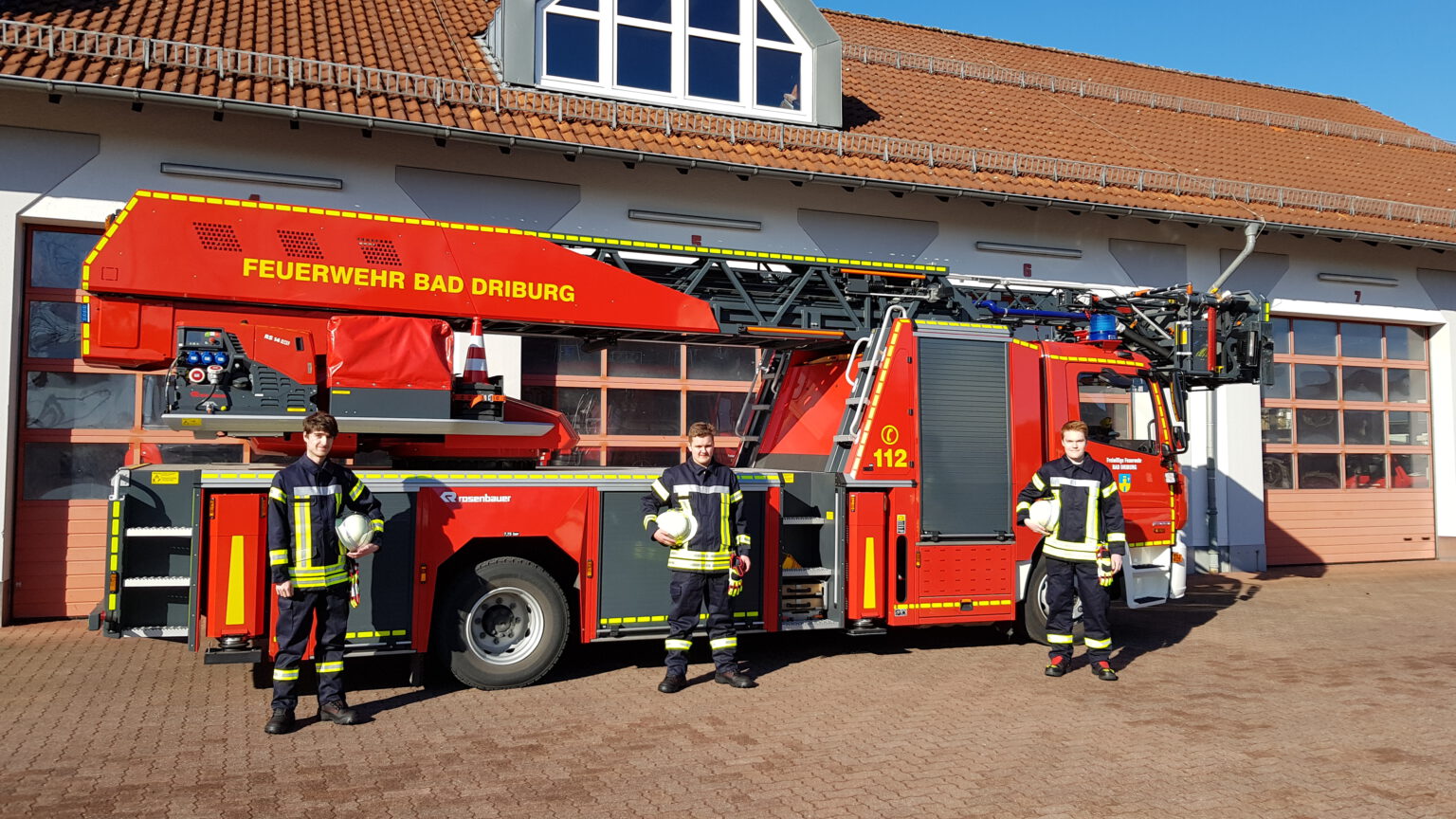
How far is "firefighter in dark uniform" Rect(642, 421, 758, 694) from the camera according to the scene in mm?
7047

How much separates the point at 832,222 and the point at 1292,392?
26.1 feet

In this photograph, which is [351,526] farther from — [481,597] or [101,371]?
[101,371]

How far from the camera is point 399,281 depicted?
22.7 feet

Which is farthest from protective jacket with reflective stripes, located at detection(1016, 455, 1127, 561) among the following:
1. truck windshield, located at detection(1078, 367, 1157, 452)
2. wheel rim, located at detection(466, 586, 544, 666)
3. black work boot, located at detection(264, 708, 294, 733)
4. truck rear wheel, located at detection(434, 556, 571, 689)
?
black work boot, located at detection(264, 708, 294, 733)

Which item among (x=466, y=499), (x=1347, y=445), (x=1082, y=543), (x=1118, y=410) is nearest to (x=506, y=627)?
(x=466, y=499)

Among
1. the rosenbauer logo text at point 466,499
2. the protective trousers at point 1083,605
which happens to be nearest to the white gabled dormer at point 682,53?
the rosenbauer logo text at point 466,499

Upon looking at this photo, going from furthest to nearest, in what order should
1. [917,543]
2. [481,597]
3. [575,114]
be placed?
1. [575,114]
2. [917,543]
3. [481,597]

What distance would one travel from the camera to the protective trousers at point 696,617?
7023mm

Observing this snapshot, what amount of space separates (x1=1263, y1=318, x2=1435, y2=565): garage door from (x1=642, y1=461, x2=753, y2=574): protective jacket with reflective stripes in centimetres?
1136

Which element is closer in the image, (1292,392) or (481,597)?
(481,597)

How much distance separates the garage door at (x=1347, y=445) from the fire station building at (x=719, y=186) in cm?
5

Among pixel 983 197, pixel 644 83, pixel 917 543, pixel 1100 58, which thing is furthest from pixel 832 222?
pixel 1100 58

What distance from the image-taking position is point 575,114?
467 inches

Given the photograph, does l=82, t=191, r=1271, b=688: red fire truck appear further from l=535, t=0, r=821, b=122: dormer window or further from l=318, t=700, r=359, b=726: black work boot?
l=535, t=0, r=821, b=122: dormer window
